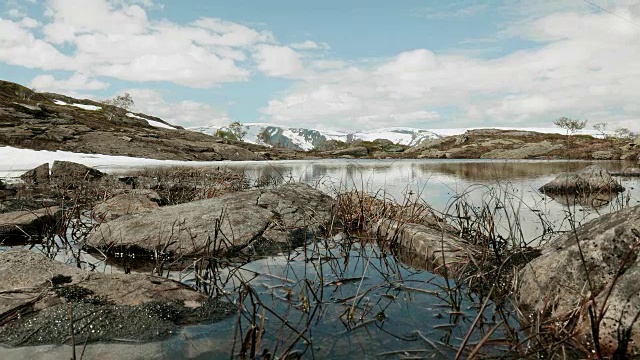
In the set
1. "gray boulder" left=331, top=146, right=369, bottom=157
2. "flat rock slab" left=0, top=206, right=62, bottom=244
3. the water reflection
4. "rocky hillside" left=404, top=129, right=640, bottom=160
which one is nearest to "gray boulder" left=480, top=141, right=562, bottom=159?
"rocky hillside" left=404, top=129, right=640, bottom=160

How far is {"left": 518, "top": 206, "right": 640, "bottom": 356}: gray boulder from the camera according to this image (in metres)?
3.21

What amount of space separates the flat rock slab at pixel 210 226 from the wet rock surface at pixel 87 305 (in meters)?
1.72

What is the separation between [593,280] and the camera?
3.81m

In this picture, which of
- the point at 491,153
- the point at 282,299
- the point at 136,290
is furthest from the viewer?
the point at 491,153

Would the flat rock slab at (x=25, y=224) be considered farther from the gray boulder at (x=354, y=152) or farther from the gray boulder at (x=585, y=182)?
the gray boulder at (x=354, y=152)

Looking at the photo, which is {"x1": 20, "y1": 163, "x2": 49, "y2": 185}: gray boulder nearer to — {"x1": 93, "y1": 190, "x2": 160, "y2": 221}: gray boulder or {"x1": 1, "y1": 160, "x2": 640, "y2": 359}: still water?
{"x1": 93, "y1": 190, "x2": 160, "y2": 221}: gray boulder

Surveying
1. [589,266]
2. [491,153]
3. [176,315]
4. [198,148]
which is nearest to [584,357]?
[589,266]

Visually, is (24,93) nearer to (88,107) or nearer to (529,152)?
(88,107)

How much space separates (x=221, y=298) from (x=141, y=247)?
2.71 meters

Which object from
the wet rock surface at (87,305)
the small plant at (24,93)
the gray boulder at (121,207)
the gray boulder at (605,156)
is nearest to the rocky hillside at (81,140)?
the small plant at (24,93)

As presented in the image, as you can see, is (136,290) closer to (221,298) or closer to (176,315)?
(176,315)

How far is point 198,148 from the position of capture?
68375 millimetres

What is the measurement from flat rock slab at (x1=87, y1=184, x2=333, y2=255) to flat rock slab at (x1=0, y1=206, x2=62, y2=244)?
1339 millimetres

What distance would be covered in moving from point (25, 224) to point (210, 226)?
3.64 meters
